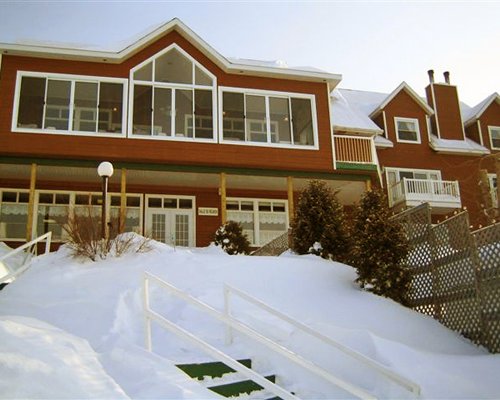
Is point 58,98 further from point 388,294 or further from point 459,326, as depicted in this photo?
point 459,326

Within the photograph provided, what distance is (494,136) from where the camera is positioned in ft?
84.2

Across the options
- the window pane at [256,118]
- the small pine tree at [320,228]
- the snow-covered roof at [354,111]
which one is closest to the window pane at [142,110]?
the window pane at [256,118]

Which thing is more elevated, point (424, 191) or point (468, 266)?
point (424, 191)

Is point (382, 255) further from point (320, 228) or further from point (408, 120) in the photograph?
point (408, 120)

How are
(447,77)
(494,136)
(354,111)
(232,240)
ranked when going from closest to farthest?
(232,240) → (354,111) → (494,136) → (447,77)

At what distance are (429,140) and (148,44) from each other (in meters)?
13.5

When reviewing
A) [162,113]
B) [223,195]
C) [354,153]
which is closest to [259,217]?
[223,195]

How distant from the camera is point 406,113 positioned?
24062 mm

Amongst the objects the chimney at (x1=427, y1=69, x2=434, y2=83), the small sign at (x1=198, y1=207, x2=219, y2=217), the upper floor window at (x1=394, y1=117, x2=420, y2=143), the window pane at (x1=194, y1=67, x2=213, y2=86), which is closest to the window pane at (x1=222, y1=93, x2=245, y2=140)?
the window pane at (x1=194, y1=67, x2=213, y2=86)

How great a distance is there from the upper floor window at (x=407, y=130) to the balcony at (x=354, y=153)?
5.57 meters

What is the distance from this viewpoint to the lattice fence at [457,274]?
750 cm

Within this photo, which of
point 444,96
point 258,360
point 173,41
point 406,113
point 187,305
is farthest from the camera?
point 444,96

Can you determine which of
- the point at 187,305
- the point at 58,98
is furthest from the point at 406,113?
the point at 187,305

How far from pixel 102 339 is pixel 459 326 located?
5286 millimetres
